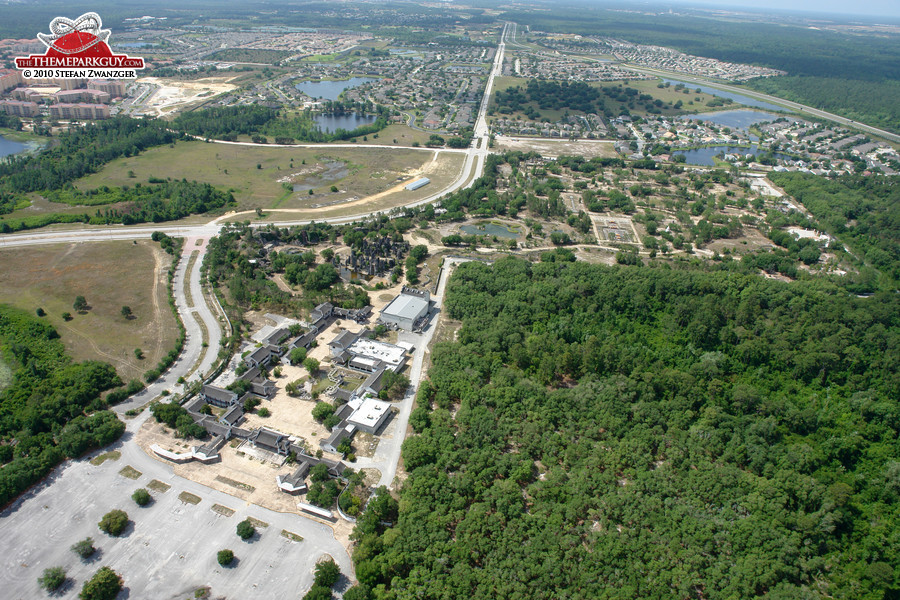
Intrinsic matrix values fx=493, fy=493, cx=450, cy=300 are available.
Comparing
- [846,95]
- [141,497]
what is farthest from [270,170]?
[846,95]

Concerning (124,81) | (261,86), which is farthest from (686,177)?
(124,81)

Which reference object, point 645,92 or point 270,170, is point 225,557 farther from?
point 645,92

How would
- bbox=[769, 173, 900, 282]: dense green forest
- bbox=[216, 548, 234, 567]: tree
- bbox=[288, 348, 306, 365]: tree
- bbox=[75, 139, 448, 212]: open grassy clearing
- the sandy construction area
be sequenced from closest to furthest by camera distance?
bbox=[216, 548, 234, 567]: tree, bbox=[288, 348, 306, 365]: tree, bbox=[769, 173, 900, 282]: dense green forest, bbox=[75, 139, 448, 212]: open grassy clearing, the sandy construction area

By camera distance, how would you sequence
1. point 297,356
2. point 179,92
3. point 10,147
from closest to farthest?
point 297,356 < point 10,147 < point 179,92

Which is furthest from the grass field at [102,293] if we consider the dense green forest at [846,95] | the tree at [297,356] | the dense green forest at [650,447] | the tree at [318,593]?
the dense green forest at [846,95]

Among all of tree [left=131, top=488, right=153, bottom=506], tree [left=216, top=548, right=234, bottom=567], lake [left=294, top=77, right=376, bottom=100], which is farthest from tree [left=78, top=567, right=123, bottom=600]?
lake [left=294, top=77, right=376, bottom=100]

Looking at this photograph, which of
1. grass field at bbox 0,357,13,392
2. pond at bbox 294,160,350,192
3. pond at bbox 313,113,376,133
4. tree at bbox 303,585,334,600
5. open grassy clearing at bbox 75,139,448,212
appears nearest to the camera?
tree at bbox 303,585,334,600

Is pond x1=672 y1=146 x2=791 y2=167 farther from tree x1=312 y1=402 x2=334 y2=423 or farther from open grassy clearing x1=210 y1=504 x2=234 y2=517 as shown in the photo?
open grassy clearing x1=210 y1=504 x2=234 y2=517
